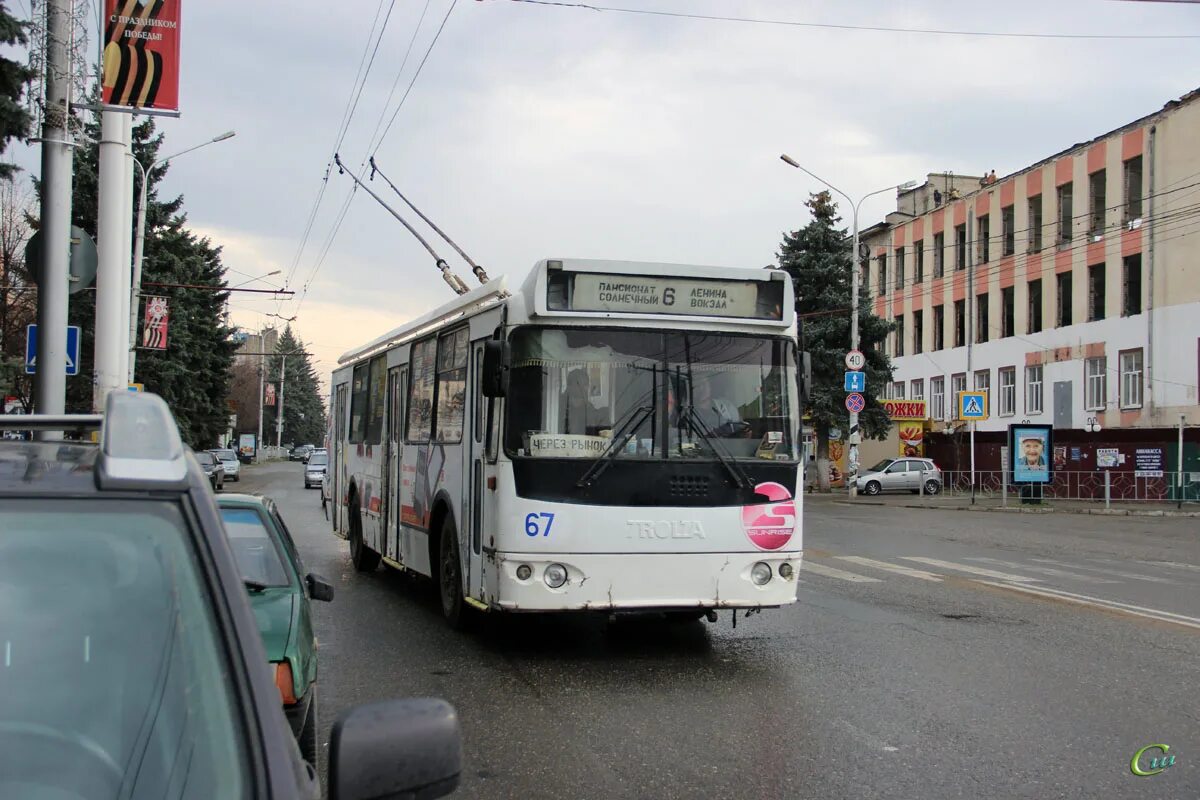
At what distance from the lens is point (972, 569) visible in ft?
49.1

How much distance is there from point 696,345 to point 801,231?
1490 inches

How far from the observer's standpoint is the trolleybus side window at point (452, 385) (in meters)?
9.21

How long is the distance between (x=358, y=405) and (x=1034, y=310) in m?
40.6

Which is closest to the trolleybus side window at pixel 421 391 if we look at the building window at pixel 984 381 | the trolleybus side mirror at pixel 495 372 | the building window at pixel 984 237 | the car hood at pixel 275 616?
the trolleybus side mirror at pixel 495 372

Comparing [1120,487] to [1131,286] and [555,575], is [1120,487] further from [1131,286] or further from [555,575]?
[555,575]

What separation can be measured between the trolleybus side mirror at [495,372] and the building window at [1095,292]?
134 feet

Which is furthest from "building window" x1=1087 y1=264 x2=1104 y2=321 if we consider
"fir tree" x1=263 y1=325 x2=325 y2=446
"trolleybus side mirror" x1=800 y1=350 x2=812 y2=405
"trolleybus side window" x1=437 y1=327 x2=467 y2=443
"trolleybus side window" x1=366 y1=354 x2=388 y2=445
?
"fir tree" x1=263 y1=325 x2=325 y2=446

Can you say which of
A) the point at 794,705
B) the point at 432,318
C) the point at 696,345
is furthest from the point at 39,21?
the point at 794,705

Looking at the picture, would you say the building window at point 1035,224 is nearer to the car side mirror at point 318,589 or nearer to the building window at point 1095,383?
the building window at point 1095,383

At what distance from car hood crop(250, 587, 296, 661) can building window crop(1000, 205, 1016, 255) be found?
4829 cm

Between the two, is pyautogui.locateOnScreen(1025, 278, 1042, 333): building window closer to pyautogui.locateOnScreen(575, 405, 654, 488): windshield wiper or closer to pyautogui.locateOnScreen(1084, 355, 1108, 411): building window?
pyautogui.locateOnScreen(1084, 355, 1108, 411): building window

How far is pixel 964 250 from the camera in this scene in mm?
53156

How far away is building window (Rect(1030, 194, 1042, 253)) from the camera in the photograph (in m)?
47.7

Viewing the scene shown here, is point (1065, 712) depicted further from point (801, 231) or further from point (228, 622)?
point (801, 231)
